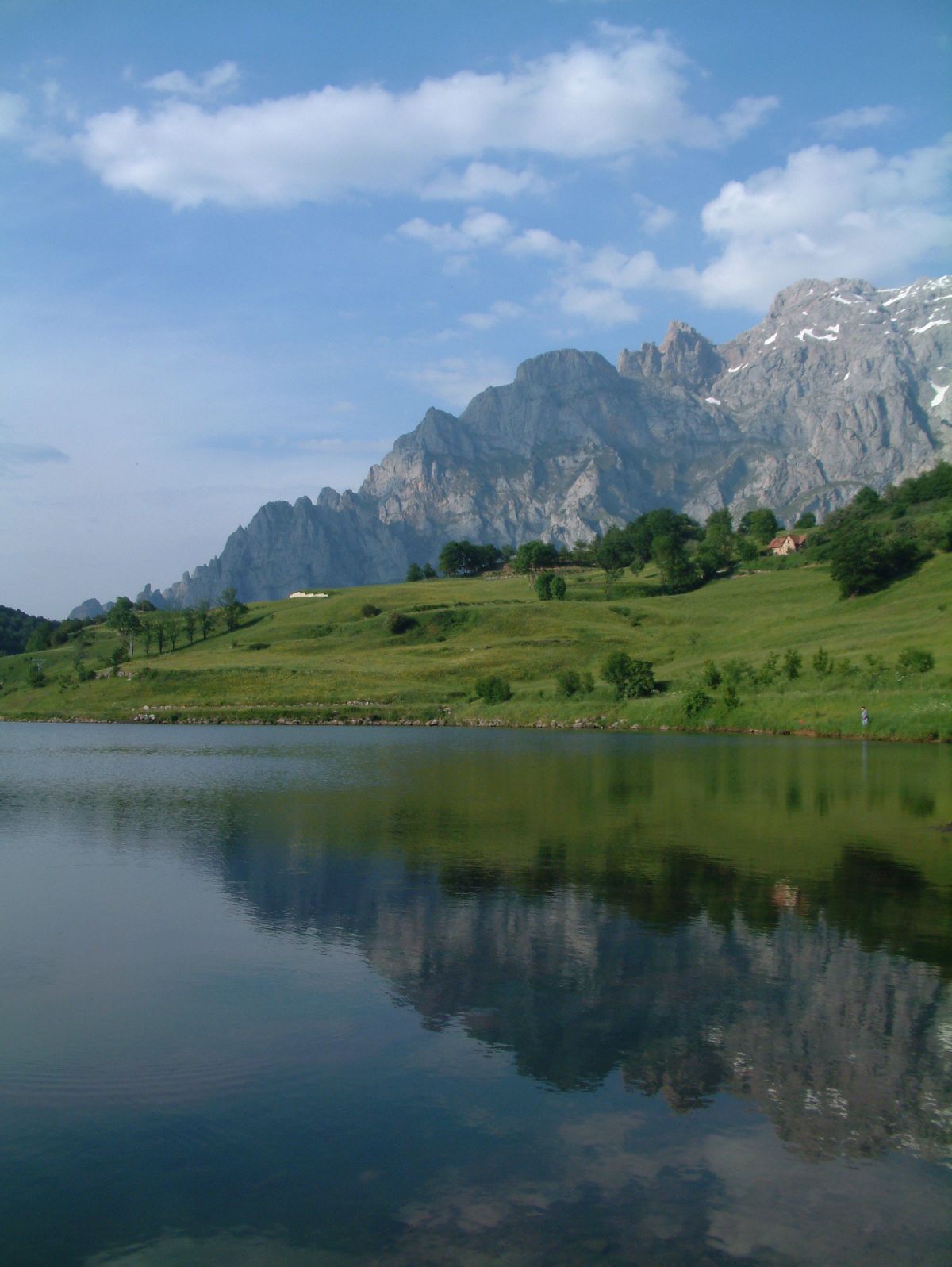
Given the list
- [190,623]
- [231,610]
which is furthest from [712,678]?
[231,610]

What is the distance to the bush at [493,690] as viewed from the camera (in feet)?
315

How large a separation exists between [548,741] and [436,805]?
3437 centimetres

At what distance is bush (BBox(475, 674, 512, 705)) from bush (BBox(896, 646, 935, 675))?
36.8 meters

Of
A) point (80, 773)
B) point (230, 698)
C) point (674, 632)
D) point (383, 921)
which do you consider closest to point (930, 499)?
point (674, 632)

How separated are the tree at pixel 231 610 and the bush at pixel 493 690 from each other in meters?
83.3

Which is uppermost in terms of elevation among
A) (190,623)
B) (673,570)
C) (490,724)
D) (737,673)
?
(673,570)

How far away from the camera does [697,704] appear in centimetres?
7881

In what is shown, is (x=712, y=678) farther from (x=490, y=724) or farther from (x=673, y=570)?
(x=673, y=570)

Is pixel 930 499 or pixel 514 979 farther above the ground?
pixel 930 499

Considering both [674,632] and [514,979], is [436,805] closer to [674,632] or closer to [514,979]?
[514,979]

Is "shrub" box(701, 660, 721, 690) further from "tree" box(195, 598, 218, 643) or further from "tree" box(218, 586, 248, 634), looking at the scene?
"tree" box(218, 586, 248, 634)

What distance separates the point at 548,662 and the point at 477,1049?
331 feet

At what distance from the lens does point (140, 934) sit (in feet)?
60.7

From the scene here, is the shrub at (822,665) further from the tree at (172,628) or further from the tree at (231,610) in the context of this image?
the tree at (231,610)
